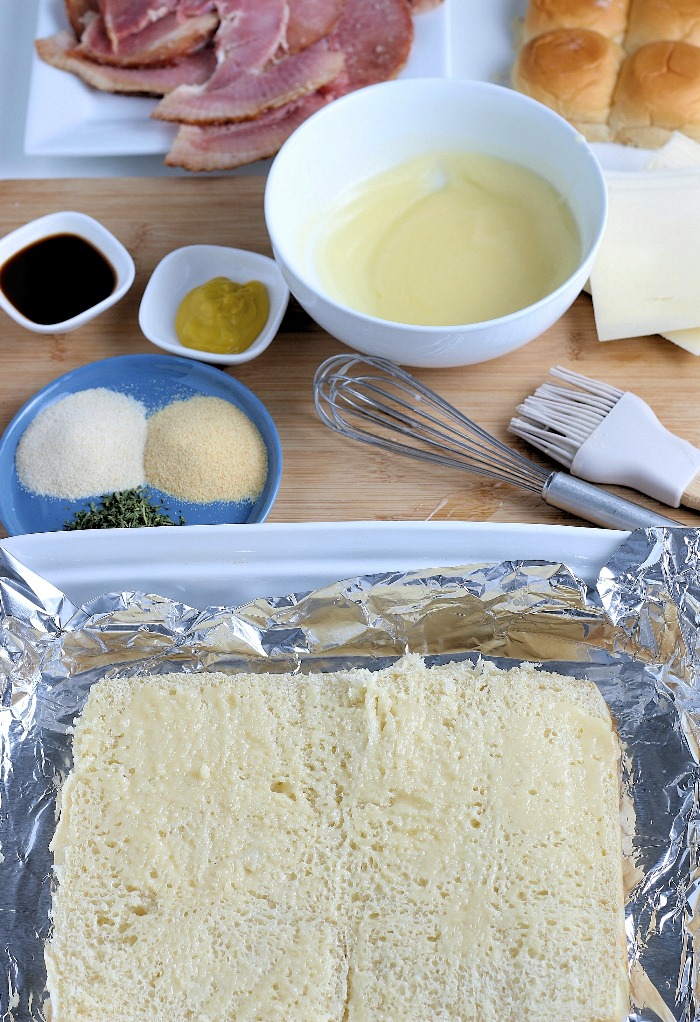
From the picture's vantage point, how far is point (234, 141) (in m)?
2.07

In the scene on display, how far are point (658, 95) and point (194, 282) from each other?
1.04 m

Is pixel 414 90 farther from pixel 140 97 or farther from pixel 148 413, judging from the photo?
pixel 148 413

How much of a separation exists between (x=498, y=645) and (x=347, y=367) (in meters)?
0.63

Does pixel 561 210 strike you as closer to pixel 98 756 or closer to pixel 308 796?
pixel 308 796

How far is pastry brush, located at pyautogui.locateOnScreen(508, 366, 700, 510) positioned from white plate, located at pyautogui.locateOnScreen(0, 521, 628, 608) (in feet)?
0.84

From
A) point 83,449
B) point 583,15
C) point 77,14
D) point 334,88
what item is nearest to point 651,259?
point 583,15

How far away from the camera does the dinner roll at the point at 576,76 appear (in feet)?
6.68

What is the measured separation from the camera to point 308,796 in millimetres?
1396

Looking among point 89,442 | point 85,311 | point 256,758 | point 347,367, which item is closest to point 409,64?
point 347,367

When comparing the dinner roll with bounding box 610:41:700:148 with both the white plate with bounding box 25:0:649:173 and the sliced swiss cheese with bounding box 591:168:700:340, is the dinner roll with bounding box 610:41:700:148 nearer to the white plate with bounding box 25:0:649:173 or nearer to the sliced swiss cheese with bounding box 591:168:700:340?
the white plate with bounding box 25:0:649:173

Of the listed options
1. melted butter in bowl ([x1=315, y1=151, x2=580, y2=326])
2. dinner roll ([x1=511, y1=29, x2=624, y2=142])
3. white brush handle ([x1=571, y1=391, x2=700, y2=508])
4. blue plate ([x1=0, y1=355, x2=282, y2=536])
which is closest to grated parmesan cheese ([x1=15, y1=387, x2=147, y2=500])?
blue plate ([x1=0, y1=355, x2=282, y2=536])

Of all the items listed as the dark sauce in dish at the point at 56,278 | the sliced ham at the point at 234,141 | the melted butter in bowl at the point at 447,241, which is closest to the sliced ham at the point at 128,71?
the sliced ham at the point at 234,141

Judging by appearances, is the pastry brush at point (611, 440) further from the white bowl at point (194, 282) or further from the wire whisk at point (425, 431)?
the white bowl at point (194, 282)

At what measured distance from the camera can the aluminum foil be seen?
143 centimetres
